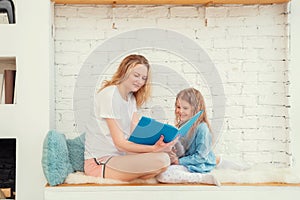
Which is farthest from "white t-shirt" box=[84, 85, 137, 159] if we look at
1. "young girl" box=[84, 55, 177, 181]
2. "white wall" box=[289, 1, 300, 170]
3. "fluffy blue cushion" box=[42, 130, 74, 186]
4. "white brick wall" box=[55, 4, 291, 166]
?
"white wall" box=[289, 1, 300, 170]

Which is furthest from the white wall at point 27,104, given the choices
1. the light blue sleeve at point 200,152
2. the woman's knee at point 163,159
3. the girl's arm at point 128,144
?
the light blue sleeve at point 200,152

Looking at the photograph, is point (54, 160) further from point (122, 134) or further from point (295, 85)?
point (295, 85)

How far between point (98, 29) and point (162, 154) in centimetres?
83

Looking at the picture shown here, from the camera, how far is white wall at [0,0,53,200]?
231 cm

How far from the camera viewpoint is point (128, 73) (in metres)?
2.26

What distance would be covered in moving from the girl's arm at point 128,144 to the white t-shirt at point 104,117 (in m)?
0.02

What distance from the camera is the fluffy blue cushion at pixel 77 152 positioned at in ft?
7.66

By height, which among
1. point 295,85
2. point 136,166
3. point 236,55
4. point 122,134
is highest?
point 236,55

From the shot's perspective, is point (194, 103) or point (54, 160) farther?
point (194, 103)

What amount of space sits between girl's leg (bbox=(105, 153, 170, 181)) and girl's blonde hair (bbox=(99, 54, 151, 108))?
273 mm

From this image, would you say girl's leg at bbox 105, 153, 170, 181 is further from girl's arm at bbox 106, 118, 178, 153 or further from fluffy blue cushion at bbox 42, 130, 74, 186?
fluffy blue cushion at bbox 42, 130, 74, 186

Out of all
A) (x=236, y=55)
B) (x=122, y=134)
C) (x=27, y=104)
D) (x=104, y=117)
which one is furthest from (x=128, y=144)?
(x=236, y=55)

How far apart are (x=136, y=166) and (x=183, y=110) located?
36 cm

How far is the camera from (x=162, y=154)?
2.20 m
